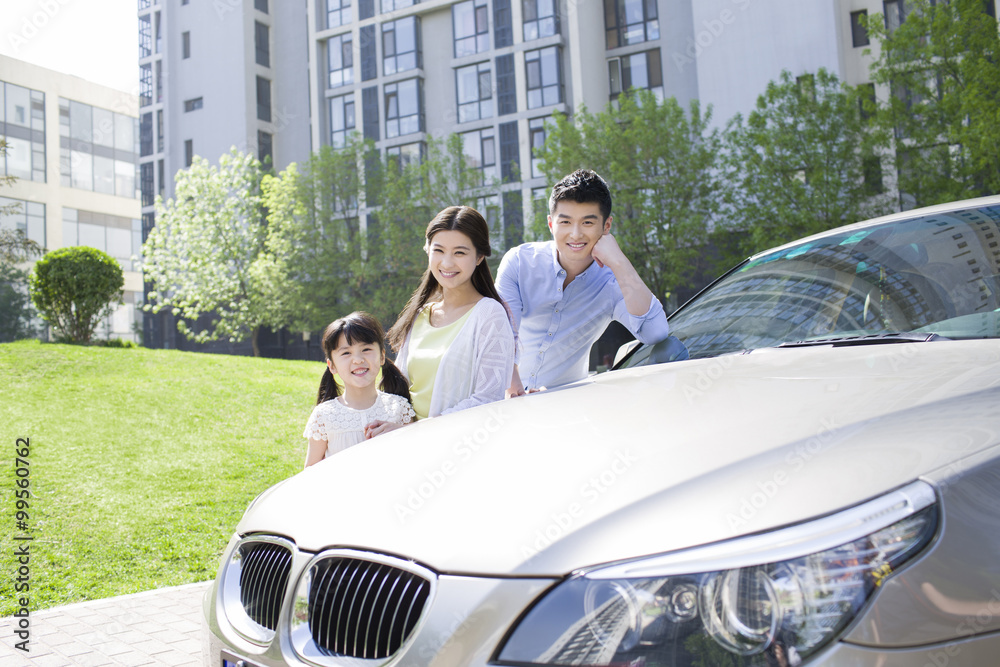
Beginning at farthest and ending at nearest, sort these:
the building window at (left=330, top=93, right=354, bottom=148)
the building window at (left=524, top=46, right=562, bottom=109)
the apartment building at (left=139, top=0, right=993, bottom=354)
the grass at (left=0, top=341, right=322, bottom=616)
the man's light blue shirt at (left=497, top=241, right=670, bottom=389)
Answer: the building window at (left=330, top=93, right=354, bottom=148)
the building window at (left=524, top=46, right=562, bottom=109)
the apartment building at (left=139, top=0, right=993, bottom=354)
the grass at (left=0, top=341, right=322, bottom=616)
the man's light blue shirt at (left=497, top=241, right=670, bottom=389)

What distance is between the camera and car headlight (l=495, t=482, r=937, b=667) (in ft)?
3.74

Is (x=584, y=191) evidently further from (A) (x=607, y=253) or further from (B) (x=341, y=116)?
(B) (x=341, y=116)

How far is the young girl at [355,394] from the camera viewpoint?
3002 mm

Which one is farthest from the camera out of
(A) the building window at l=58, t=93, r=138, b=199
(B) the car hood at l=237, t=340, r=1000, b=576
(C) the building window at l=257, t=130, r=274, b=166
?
(A) the building window at l=58, t=93, r=138, b=199

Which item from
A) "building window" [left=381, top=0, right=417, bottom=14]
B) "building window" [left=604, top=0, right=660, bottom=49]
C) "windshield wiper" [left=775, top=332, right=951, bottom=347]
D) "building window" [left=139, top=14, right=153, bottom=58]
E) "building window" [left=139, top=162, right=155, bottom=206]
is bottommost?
"windshield wiper" [left=775, top=332, right=951, bottom=347]

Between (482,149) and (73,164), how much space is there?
26556 mm

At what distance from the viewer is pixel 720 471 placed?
135cm

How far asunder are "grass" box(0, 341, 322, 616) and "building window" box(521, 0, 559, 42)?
20.8 m

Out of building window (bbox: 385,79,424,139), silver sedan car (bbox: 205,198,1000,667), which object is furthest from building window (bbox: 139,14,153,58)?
silver sedan car (bbox: 205,198,1000,667)

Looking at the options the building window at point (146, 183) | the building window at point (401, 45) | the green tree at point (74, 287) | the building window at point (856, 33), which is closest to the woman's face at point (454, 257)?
the green tree at point (74, 287)

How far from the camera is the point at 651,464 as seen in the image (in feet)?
4.73

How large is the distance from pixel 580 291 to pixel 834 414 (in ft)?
5.76

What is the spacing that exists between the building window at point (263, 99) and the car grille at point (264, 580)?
39877 millimetres
